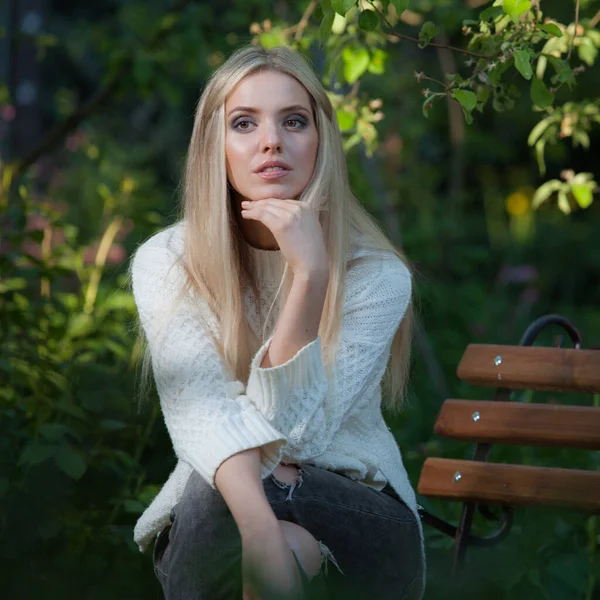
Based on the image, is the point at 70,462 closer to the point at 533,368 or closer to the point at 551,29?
the point at 533,368

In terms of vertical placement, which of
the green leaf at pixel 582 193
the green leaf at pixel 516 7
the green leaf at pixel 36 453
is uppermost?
the green leaf at pixel 516 7

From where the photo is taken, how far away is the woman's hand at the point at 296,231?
90.2 inches

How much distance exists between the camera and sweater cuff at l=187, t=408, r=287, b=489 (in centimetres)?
214

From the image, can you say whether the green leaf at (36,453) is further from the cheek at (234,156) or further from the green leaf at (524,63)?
the green leaf at (524,63)

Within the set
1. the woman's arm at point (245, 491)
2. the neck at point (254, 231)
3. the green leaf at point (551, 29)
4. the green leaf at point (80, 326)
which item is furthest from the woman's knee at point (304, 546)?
the green leaf at point (80, 326)

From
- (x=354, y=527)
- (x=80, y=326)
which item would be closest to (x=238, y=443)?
(x=354, y=527)

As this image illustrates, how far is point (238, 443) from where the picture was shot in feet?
7.04

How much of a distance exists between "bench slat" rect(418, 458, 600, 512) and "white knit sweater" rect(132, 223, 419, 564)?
0.59 ft

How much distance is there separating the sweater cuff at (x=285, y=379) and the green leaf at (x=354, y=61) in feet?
3.78

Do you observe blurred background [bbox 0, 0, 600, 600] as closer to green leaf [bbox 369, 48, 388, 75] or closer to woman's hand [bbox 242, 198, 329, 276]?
green leaf [bbox 369, 48, 388, 75]

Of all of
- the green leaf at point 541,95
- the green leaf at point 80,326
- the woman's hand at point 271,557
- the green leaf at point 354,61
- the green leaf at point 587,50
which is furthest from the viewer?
the green leaf at point 80,326

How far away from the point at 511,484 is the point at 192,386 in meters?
0.88

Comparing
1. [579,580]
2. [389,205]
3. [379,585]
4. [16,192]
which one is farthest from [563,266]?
[379,585]

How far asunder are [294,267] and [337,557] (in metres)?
0.62
